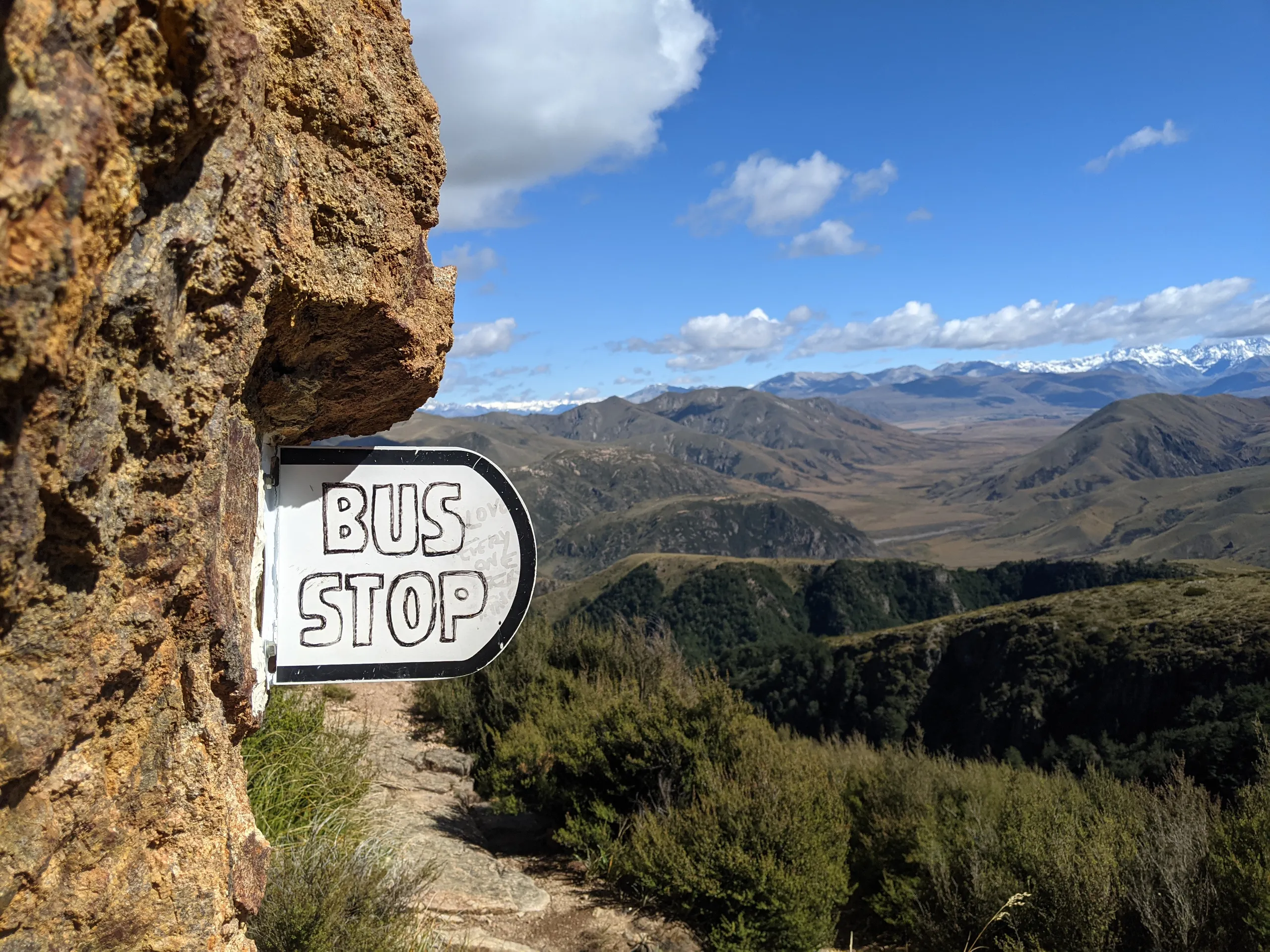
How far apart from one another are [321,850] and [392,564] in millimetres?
2731

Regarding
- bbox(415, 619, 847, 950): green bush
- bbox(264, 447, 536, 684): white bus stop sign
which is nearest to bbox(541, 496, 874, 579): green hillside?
bbox(415, 619, 847, 950): green bush

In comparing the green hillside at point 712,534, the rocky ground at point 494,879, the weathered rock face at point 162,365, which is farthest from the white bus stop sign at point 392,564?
the green hillside at point 712,534

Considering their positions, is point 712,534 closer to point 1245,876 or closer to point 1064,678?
point 1064,678

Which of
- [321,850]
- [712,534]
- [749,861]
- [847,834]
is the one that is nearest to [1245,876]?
[847,834]

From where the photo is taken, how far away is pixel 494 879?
6074 mm

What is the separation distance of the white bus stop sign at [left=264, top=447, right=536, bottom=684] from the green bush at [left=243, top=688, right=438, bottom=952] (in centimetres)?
147

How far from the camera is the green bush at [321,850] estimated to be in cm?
372

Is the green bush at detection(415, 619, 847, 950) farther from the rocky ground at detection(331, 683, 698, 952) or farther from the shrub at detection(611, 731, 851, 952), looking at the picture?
the rocky ground at detection(331, 683, 698, 952)

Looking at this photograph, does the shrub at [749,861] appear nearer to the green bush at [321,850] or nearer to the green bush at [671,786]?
the green bush at [671,786]

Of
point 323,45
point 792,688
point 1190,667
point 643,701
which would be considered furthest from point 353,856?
point 792,688

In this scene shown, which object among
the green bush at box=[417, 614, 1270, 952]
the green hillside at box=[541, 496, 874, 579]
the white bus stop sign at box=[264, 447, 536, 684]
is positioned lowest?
the green hillside at box=[541, 496, 874, 579]

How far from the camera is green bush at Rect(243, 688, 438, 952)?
147 inches

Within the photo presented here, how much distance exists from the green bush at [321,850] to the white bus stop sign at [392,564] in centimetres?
147

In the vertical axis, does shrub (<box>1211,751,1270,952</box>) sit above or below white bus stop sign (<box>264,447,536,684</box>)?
below
